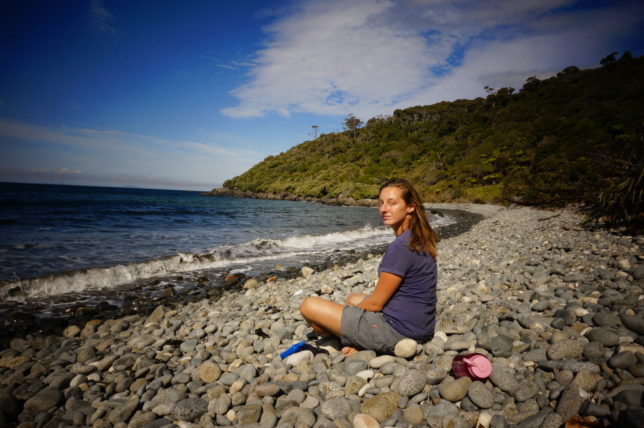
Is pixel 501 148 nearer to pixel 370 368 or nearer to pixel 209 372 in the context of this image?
pixel 370 368

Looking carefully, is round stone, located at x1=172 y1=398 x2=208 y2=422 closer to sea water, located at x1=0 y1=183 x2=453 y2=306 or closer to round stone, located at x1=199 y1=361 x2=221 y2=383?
round stone, located at x1=199 y1=361 x2=221 y2=383

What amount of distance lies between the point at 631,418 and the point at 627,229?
29.4ft

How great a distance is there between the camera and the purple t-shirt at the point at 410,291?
9.62 ft

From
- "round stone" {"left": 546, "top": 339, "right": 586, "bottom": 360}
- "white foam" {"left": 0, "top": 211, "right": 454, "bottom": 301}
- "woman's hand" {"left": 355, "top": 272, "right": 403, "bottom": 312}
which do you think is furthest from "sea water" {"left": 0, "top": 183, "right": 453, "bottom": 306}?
"round stone" {"left": 546, "top": 339, "right": 586, "bottom": 360}

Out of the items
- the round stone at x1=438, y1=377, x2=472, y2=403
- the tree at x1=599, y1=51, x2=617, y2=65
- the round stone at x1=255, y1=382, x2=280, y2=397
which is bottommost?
the round stone at x1=255, y1=382, x2=280, y2=397

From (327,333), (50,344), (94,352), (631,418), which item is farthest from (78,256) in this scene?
(631,418)

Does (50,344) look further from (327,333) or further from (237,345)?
(327,333)

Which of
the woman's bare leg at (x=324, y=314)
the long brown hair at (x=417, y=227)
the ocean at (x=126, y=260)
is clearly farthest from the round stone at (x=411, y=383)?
the ocean at (x=126, y=260)

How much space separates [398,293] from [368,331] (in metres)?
0.57

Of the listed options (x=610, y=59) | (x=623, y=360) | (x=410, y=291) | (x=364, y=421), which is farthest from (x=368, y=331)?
(x=610, y=59)

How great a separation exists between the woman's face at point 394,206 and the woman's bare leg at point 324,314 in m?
1.23

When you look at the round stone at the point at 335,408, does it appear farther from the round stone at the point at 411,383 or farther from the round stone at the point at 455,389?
the round stone at the point at 455,389

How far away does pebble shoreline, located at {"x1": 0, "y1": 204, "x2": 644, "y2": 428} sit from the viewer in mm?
2207

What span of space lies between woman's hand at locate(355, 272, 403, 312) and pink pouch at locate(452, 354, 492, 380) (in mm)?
879
